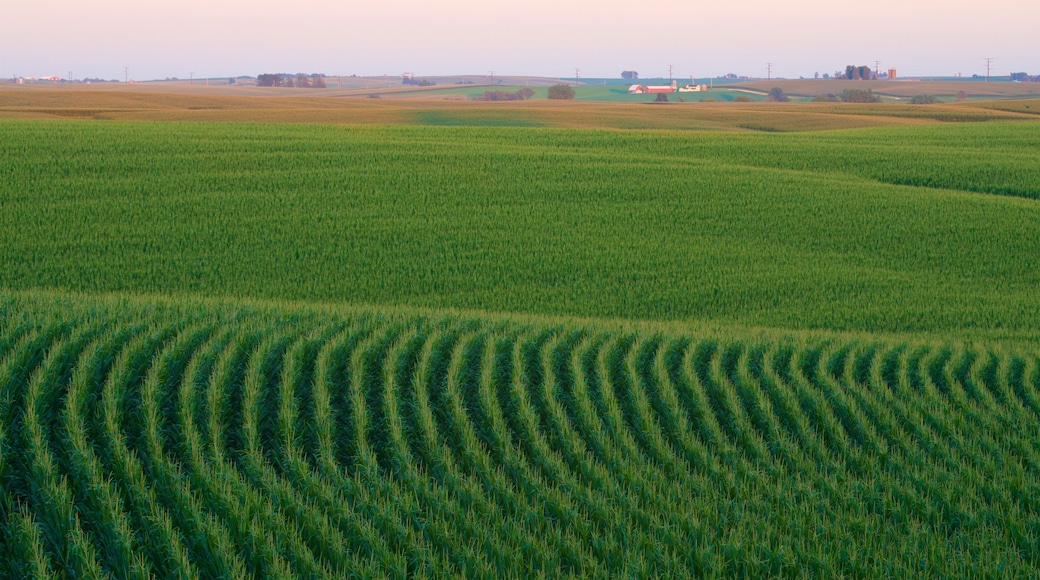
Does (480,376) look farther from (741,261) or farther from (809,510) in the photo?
(741,261)

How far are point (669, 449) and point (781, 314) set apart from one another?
683 cm

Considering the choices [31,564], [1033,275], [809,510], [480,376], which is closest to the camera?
[31,564]

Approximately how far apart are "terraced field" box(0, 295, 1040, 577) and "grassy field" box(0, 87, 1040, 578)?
0.10ft

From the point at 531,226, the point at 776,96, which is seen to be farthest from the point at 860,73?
the point at 531,226

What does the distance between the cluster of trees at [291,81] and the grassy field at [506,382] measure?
9368 centimetres

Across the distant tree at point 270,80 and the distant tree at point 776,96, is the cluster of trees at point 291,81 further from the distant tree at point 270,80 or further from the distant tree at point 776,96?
the distant tree at point 776,96

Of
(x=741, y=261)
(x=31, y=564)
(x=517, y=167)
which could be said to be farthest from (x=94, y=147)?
(x=31, y=564)

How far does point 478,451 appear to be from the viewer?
641 centimetres

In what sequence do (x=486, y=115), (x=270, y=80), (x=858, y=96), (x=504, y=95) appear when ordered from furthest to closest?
(x=270, y=80), (x=504, y=95), (x=858, y=96), (x=486, y=115)

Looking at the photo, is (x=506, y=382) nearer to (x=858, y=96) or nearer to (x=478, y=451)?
(x=478, y=451)

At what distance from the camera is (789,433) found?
24.0 ft

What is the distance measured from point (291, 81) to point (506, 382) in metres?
109

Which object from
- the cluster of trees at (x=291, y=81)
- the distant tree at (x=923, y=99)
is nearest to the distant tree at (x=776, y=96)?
the distant tree at (x=923, y=99)

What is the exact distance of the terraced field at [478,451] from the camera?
5047 millimetres
